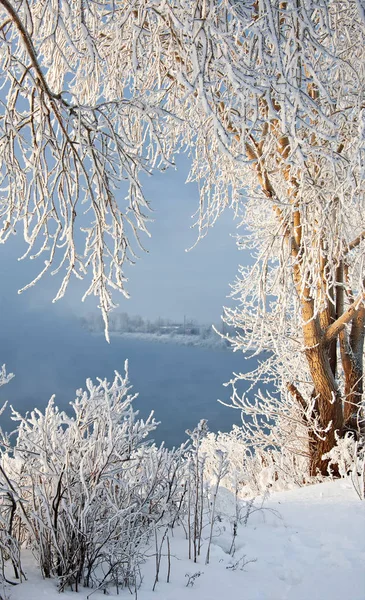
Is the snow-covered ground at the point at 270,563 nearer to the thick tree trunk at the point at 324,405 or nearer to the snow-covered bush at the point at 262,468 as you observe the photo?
the snow-covered bush at the point at 262,468

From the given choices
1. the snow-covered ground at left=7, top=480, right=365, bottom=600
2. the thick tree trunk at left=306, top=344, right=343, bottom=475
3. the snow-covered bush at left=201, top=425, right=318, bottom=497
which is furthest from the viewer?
the snow-covered bush at left=201, top=425, right=318, bottom=497

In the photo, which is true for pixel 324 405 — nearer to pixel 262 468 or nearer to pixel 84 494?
pixel 262 468

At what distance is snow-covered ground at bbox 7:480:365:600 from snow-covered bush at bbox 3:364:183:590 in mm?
113

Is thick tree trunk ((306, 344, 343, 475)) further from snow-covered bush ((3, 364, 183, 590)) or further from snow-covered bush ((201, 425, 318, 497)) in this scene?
snow-covered bush ((3, 364, 183, 590))

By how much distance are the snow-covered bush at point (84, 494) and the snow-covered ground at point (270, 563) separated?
0.37 feet

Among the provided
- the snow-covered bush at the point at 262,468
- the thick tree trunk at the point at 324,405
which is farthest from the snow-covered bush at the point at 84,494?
the thick tree trunk at the point at 324,405

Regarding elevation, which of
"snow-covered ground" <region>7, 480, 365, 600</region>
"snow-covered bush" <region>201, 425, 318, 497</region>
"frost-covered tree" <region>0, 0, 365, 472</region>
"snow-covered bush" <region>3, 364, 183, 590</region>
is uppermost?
"frost-covered tree" <region>0, 0, 365, 472</region>

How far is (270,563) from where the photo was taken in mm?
2496

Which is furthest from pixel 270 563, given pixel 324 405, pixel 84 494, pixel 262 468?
pixel 262 468

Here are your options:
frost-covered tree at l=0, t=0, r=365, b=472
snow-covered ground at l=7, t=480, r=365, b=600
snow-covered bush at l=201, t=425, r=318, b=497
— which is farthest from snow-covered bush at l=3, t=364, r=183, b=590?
snow-covered bush at l=201, t=425, r=318, b=497

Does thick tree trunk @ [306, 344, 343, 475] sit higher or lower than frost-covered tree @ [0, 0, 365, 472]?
lower

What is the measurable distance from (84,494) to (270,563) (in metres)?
1.07

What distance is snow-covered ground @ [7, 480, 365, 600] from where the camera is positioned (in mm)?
2100

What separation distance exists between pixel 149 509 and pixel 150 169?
2009 mm
